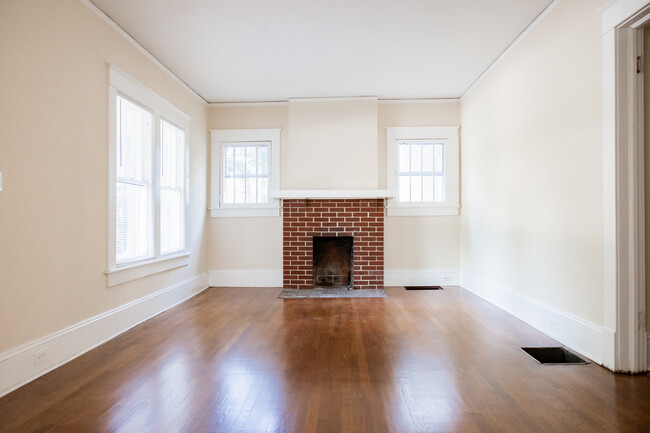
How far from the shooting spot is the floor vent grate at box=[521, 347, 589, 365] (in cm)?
267

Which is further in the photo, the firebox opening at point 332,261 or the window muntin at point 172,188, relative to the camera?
the firebox opening at point 332,261

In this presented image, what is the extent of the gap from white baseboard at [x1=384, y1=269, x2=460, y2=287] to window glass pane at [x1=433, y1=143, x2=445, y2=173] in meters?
1.57

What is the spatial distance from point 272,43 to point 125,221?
7.59 feet

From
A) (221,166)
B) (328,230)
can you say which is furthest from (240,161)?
(328,230)

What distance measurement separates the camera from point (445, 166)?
5.54 metres

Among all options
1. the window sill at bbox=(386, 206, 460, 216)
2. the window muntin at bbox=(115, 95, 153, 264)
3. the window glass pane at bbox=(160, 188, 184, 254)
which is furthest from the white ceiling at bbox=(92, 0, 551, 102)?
the window sill at bbox=(386, 206, 460, 216)

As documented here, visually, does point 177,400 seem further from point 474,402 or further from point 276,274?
point 276,274

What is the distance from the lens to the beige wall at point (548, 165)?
104 inches

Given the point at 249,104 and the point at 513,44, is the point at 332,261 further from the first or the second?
the point at 513,44

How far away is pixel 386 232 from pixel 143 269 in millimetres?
3379

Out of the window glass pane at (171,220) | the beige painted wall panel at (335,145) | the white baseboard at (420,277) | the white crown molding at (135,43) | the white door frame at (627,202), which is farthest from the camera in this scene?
the white baseboard at (420,277)

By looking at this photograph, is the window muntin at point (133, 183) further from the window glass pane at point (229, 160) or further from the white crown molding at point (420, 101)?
the white crown molding at point (420, 101)

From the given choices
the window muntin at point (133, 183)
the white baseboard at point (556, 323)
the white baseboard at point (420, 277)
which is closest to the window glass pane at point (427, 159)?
the white baseboard at point (420, 277)

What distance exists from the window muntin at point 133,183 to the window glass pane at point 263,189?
192 centimetres
